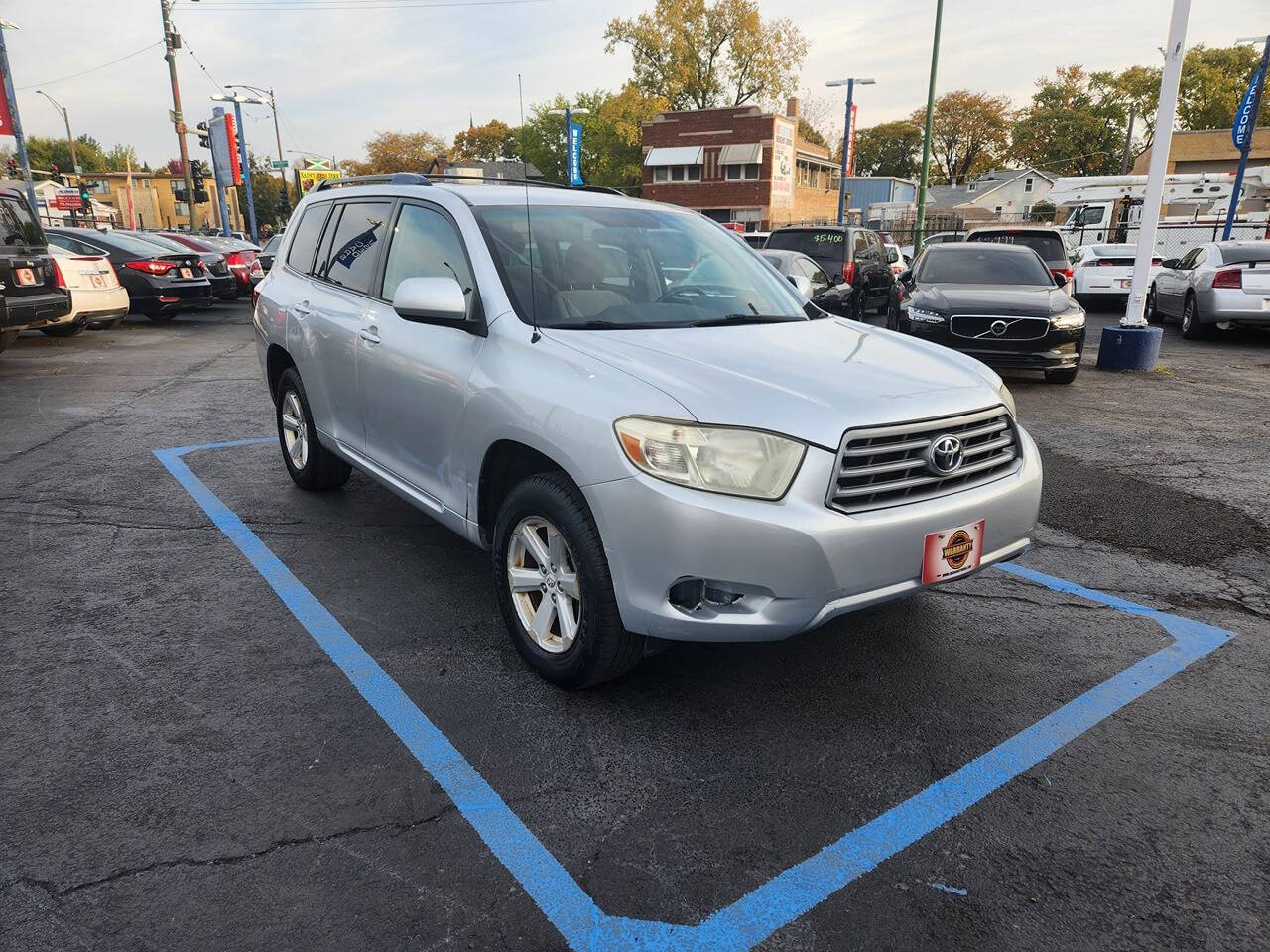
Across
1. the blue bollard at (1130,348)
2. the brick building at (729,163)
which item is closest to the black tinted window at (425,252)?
the blue bollard at (1130,348)

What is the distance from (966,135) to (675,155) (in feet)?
138

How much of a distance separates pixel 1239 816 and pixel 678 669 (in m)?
1.87

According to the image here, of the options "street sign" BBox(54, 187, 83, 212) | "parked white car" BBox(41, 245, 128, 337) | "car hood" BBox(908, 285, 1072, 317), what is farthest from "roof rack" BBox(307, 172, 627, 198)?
"street sign" BBox(54, 187, 83, 212)

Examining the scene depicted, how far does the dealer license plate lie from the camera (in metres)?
2.89

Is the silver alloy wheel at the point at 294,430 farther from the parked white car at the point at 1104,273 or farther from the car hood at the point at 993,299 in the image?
the parked white car at the point at 1104,273

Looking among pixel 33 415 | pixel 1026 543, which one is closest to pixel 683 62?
pixel 33 415

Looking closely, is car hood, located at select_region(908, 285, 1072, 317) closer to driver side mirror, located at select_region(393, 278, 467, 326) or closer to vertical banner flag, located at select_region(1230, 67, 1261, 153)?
driver side mirror, located at select_region(393, 278, 467, 326)

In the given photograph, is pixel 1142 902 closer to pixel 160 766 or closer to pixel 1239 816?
pixel 1239 816

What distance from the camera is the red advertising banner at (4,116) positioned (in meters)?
22.8

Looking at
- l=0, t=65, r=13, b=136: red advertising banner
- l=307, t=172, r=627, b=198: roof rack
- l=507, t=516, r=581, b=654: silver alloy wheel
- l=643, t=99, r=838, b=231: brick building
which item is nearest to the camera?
l=507, t=516, r=581, b=654: silver alloy wheel

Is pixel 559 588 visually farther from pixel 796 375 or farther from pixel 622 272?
pixel 622 272

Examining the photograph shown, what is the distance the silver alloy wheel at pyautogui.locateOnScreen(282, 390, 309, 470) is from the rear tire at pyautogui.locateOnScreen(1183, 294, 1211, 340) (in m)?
13.7

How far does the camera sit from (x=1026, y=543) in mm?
3346

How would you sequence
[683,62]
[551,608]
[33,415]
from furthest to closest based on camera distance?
[683,62], [33,415], [551,608]
